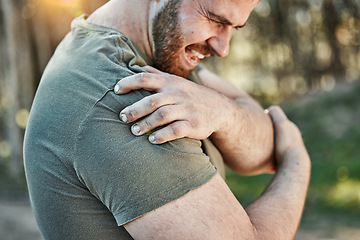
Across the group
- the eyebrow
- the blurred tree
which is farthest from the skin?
the blurred tree

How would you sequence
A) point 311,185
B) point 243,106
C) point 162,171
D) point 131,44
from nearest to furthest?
point 162,171 → point 131,44 → point 243,106 → point 311,185

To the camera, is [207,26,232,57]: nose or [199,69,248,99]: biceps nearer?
[207,26,232,57]: nose

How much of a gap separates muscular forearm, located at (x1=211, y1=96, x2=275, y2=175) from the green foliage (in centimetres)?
405

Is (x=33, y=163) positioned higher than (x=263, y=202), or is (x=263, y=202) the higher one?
(x=33, y=163)

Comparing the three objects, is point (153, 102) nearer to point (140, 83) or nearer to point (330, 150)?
point (140, 83)

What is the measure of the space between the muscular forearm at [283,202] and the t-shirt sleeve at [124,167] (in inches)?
13.9

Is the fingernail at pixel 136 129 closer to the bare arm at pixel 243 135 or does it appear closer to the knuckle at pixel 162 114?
the knuckle at pixel 162 114

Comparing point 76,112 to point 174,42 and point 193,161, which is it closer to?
point 193,161

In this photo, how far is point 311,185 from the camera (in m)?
6.51

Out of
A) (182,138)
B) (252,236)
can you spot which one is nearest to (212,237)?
(252,236)

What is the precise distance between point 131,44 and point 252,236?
0.74 metres

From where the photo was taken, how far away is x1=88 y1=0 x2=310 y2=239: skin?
4.28 feet

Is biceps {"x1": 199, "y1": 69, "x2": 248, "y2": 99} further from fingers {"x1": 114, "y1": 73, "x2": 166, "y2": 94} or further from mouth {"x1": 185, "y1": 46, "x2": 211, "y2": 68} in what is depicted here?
fingers {"x1": 114, "y1": 73, "x2": 166, "y2": 94}

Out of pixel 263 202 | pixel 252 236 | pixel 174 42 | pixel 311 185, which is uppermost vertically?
pixel 174 42
